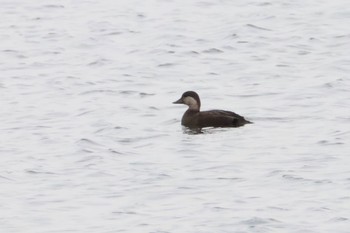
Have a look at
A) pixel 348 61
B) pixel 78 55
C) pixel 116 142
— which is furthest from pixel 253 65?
pixel 116 142

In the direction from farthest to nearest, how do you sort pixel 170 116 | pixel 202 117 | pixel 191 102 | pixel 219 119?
pixel 170 116 < pixel 191 102 < pixel 202 117 < pixel 219 119

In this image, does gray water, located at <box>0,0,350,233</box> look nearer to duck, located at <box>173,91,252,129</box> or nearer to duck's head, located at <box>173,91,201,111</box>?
duck, located at <box>173,91,252,129</box>

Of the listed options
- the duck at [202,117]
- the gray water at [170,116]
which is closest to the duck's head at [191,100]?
the duck at [202,117]

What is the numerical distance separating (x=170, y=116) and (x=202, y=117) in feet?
2.90

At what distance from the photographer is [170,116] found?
21.4m

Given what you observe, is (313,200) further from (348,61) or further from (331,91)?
(348,61)

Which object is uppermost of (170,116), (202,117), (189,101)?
(189,101)

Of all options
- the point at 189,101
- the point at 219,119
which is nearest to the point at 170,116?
the point at 189,101

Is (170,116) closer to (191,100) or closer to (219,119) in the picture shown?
(191,100)

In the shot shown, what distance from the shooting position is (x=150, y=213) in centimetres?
1501

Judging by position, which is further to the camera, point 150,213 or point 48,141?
point 48,141

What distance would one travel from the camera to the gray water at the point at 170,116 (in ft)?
49.6

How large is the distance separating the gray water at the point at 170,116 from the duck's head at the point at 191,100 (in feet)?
1.09

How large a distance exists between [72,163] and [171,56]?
29.9 feet
